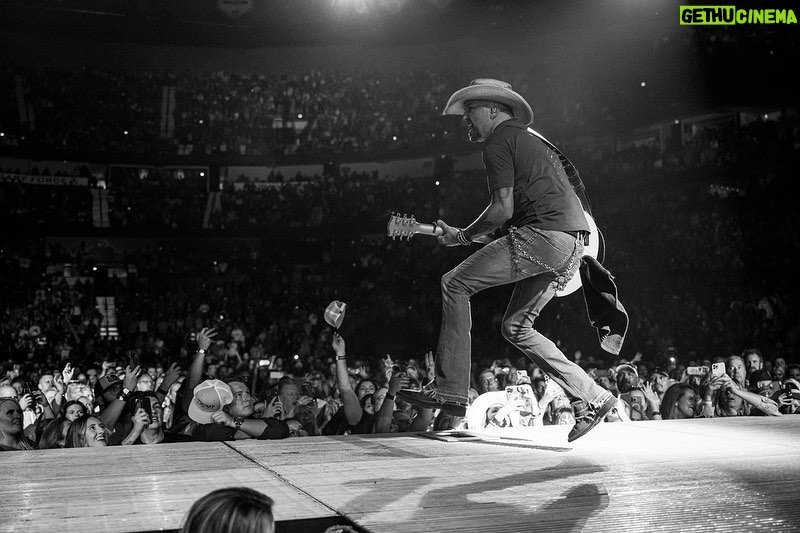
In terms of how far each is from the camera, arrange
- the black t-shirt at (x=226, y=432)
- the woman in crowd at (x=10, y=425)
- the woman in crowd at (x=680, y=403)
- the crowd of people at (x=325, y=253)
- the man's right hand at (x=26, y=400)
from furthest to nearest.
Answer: the crowd of people at (x=325, y=253), the man's right hand at (x=26, y=400), the woman in crowd at (x=680, y=403), the woman in crowd at (x=10, y=425), the black t-shirt at (x=226, y=432)

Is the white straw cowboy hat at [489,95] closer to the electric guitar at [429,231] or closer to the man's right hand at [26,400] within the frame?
the electric guitar at [429,231]

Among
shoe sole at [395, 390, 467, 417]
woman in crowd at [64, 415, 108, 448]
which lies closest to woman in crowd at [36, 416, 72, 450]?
woman in crowd at [64, 415, 108, 448]

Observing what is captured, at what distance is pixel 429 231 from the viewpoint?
386 cm

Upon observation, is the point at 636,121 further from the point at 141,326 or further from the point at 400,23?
the point at 141,326

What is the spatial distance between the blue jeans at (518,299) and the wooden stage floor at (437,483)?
31 cm

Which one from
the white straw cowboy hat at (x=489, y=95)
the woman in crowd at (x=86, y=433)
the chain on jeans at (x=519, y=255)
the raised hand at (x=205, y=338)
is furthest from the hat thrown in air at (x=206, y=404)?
the white straw cowboy hat at (x=489, y=95)

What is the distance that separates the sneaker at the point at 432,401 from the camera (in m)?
3.80

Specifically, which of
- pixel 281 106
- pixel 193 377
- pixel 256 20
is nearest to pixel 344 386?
pixel 193 377

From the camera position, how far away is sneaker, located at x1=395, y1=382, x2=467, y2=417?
3.80 metres

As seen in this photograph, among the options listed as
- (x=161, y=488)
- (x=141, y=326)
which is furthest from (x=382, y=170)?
(x=161, y=488)

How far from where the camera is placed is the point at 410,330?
22.4 m

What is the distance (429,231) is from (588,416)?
1133 mm

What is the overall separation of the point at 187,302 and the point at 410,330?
657 centimetres

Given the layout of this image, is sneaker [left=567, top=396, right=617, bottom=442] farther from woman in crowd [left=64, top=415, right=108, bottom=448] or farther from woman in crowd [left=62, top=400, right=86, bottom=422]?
woman in crowd [left=62, top=400, right=86, bottom=422]
